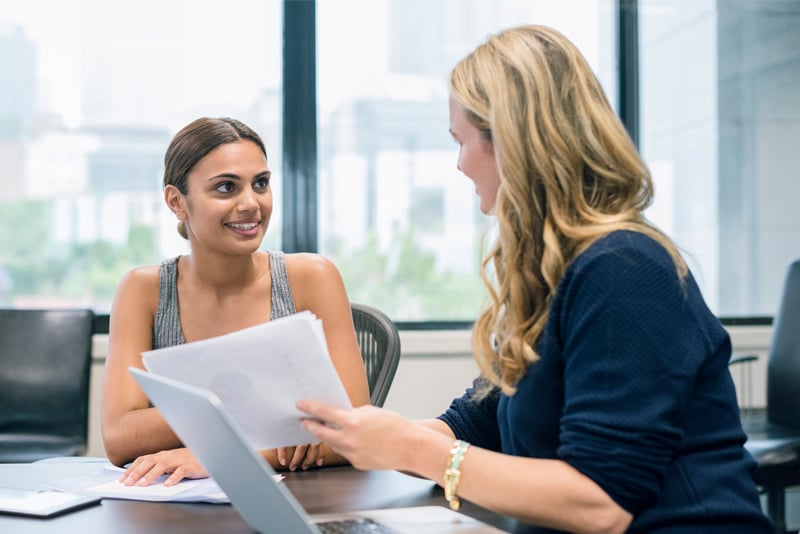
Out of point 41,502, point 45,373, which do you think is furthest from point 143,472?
point 45,373

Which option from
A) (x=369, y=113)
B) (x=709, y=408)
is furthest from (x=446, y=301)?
(x=709, y=408)

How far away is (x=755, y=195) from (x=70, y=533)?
342cm

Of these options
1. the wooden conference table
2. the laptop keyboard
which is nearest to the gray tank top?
the wooden conference table

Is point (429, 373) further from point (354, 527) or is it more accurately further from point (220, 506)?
point (354, 527)

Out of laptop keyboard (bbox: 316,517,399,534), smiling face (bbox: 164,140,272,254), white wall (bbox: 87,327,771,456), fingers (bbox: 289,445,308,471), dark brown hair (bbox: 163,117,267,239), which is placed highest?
dark brown hair (bbox: 163,117,267,239)

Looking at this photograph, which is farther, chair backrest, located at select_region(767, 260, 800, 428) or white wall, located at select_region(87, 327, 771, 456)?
white wall, located at select_region(87, 327, 771, 456)

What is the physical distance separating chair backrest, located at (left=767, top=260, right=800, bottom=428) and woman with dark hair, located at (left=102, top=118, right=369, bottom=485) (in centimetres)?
174

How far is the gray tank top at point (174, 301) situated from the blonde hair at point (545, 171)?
2.98ft

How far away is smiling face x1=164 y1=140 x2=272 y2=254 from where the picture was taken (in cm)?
190

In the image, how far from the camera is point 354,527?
3.35 feet

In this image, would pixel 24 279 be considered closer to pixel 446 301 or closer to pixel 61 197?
pixel 61 197

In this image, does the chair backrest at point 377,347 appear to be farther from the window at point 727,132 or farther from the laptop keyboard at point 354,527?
the window at point 727,132

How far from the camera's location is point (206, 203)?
1.89m

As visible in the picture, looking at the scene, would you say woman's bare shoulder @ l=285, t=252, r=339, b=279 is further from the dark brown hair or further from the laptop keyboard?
the laptop keyboard
